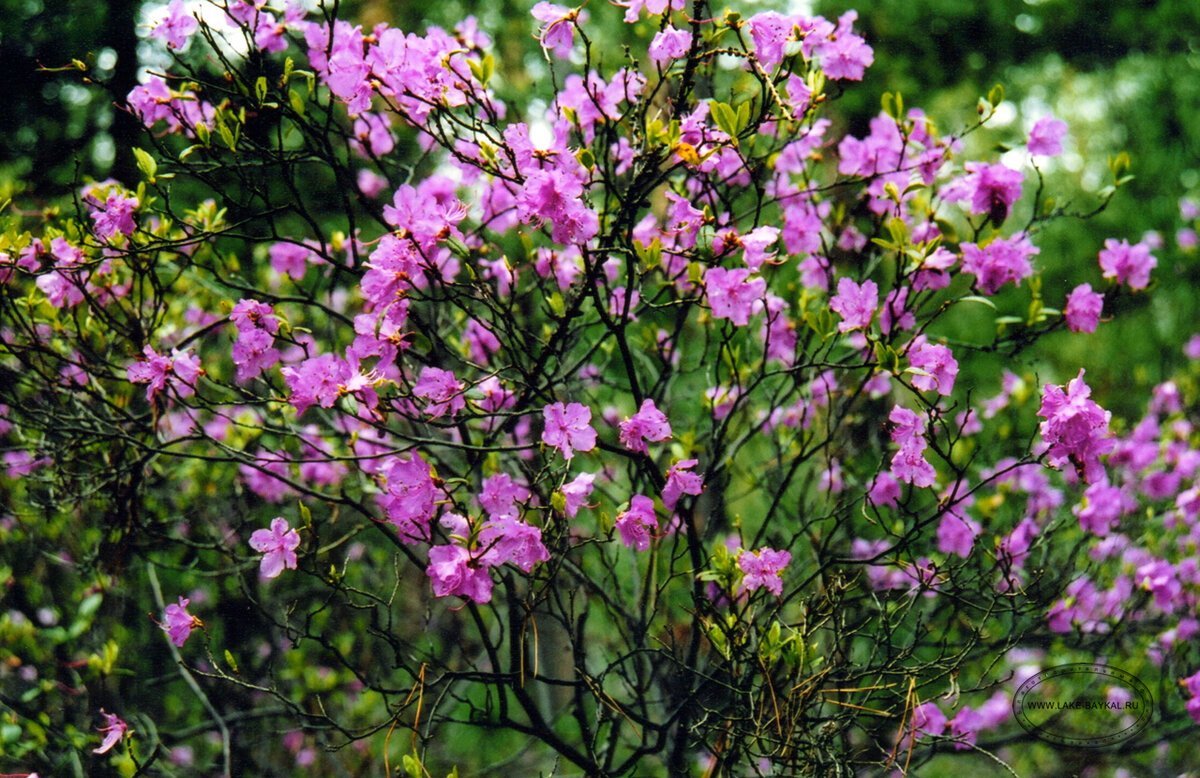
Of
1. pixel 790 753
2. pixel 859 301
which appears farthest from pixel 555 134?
pixel 790 753

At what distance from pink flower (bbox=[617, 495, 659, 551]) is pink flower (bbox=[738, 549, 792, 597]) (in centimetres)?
20

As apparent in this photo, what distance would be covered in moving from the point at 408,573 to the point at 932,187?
13.0 feet

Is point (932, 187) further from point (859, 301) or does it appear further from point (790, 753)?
point (790, 753)

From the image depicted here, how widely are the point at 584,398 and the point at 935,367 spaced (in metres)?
1.16

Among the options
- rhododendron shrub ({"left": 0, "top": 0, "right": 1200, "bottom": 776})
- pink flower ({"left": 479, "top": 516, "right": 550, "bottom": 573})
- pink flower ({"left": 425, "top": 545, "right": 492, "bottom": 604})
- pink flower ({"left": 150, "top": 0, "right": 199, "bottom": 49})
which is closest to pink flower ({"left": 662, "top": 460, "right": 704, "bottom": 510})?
rhododendron shrub ({"left": 0, "top": 0, "right": 1200, "bottom": 776})

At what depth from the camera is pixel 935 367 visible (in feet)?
6.27

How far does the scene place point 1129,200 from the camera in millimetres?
7770

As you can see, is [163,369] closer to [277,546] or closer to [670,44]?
[277,546]

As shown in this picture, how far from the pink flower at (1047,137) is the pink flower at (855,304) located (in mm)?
825

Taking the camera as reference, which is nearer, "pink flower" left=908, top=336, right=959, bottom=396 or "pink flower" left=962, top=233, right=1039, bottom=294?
"pink flower" left=908, top=336, right=959, bottom=396

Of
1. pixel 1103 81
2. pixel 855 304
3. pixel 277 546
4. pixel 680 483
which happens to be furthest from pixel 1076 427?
pixel 1103 81

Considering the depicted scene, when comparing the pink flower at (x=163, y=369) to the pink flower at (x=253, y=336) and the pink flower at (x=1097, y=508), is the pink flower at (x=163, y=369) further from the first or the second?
the pink flower at (x=1097, y=508)

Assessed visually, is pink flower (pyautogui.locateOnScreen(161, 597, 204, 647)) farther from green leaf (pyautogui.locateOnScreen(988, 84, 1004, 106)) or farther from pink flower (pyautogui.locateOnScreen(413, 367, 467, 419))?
green leaf (pyautogui.locateOnScreen(988, 84, 1004, 106))

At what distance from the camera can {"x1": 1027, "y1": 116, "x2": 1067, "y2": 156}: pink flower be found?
2.46 metres
